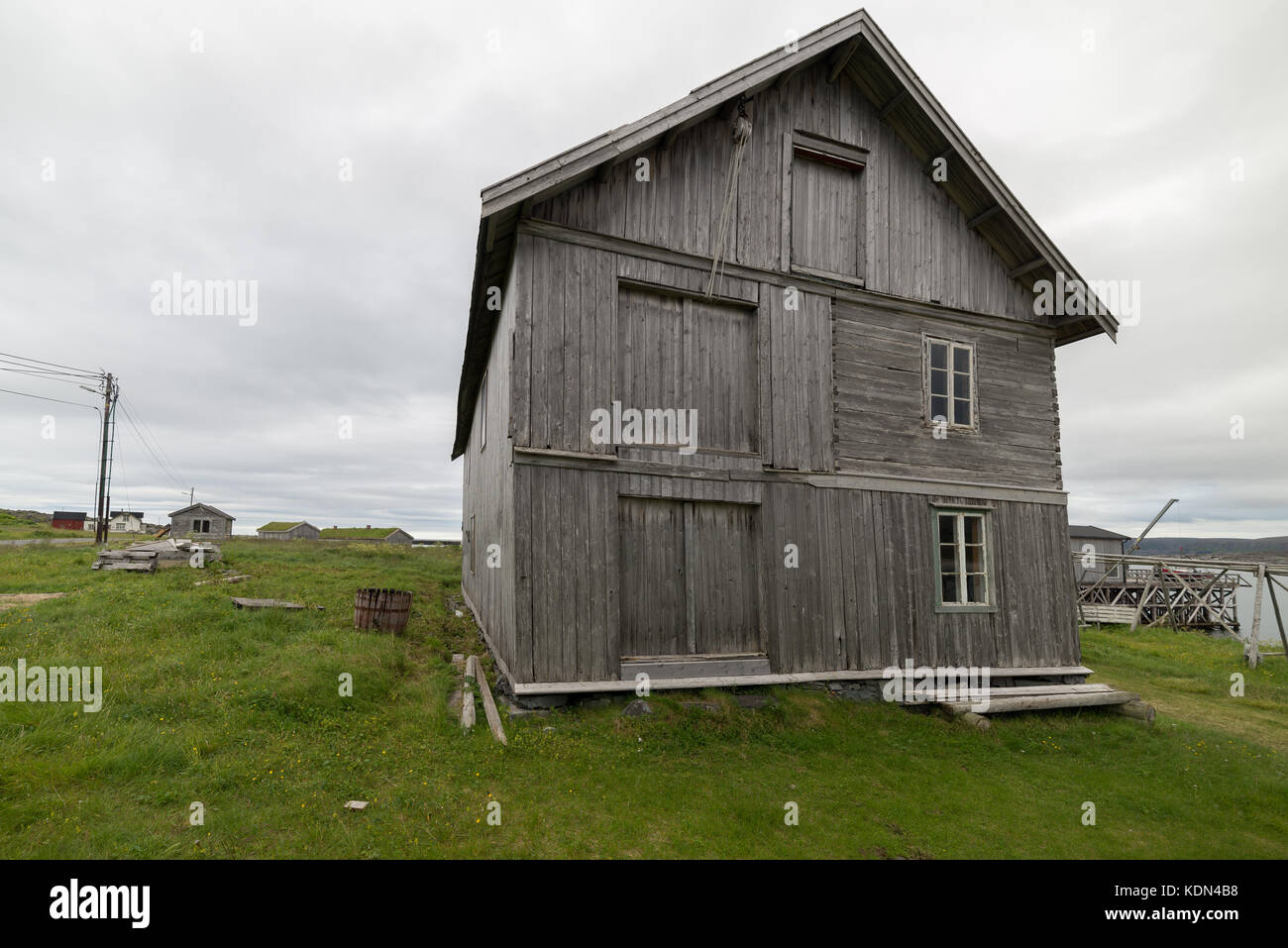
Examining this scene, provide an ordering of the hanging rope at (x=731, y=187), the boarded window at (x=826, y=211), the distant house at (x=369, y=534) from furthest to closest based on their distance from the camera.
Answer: the distant house at (x=369, y=534) < the boarded window at (x=826, y=211) < the hanging rope at (x=731, y=187)

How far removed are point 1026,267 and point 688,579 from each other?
9.34 meters

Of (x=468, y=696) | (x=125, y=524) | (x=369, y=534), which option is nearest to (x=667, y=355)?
(x=468, y=696)

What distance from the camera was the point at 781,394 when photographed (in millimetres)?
10500

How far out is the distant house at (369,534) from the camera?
6462cm

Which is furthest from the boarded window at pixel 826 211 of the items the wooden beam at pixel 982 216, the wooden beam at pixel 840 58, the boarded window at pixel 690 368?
the wooden beam at pixel 982 216

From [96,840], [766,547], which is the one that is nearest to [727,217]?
[766,547]

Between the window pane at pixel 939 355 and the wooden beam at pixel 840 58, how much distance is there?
17.2 feet

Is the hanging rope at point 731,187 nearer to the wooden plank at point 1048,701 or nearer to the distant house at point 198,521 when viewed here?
the wooden plank at point 1048,701

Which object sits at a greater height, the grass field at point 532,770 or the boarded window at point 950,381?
the boarded window at point 950,381

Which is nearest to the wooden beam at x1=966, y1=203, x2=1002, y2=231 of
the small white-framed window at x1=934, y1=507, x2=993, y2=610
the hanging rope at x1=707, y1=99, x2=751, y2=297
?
the hanging rope at x1=707, y1=99, x2=751, y2=297

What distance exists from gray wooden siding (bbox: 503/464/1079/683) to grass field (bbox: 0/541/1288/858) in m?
0.91

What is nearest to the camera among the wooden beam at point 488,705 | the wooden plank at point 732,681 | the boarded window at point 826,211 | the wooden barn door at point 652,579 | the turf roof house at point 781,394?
the wooden beam at point 488,705

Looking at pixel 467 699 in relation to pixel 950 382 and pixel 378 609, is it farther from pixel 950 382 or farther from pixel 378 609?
pixel 950 382
